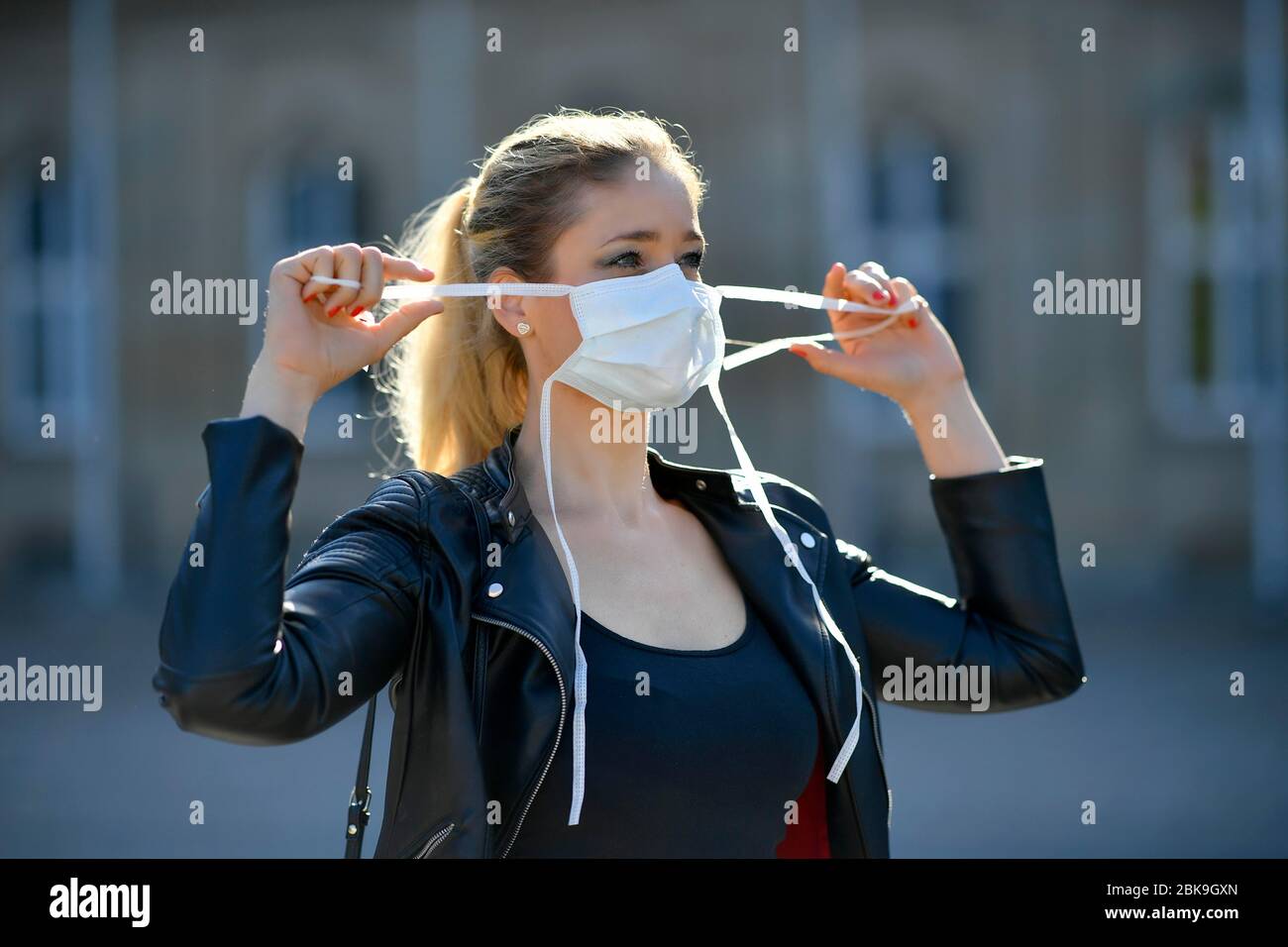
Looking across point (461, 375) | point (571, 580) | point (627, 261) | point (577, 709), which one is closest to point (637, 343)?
point (627, 261)

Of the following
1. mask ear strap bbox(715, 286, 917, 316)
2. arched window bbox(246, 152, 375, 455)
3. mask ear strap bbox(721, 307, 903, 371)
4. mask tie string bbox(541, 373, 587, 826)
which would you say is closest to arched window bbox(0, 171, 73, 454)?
arched window bbox(246, 152, 375, 455)

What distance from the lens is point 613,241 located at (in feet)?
8.83

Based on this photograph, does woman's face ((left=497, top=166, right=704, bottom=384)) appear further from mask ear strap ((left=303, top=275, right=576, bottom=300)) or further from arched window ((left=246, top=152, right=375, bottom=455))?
arched window ((left=246, top=152, right=375, bottom=455))

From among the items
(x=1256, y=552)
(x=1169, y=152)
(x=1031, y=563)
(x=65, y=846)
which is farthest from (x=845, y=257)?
(x=1031, y=563)

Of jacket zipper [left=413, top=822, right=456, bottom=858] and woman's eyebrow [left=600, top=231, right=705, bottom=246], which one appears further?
woman's eyebrow [left=600, top=231, right=705, bottom=246]

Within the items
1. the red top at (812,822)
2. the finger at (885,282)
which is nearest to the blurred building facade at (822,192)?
the finger at (885,282)

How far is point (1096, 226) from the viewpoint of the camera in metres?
14.1

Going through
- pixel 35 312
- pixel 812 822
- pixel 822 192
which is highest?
pixel 822 192

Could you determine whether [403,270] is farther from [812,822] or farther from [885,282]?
[812,822]

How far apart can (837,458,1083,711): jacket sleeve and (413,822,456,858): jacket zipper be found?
0.93 meters

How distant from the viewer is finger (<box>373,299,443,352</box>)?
7.85 feet

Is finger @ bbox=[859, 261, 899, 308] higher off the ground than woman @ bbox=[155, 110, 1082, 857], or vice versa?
finger @ bbox=[859, 261, 899, 308]

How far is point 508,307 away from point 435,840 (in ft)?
3.44
